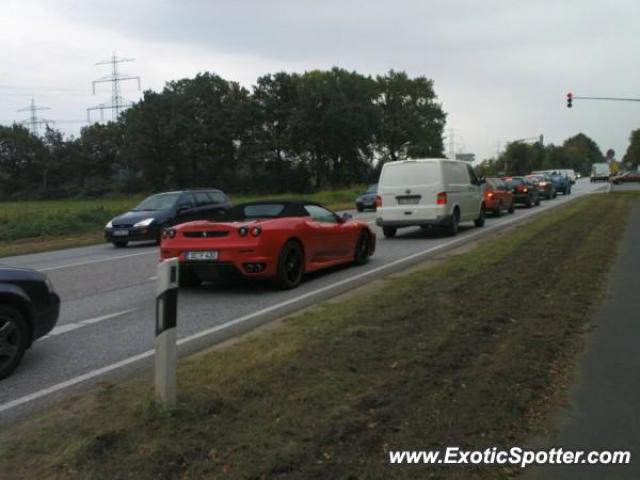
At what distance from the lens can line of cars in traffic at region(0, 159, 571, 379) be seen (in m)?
5.66

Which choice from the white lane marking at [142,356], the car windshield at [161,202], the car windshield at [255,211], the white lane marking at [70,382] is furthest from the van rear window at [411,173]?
the white lane marking at [70,382]

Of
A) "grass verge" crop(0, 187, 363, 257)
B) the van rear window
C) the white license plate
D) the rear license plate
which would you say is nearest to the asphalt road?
the white license plate

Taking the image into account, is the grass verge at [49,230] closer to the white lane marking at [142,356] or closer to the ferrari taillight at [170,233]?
the ferrari taillight at [170,233]

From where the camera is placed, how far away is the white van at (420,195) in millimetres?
16562

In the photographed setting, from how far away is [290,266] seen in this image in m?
9.44

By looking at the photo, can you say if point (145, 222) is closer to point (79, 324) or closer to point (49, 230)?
point (49, 230)

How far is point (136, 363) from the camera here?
5.66 metres

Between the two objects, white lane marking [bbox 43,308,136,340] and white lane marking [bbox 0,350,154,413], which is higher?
white lane marking [bbox 0,350,154,413]

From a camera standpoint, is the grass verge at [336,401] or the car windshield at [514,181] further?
the car windshield at [514,181]

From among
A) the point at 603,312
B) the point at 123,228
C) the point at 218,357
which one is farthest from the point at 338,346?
the point at 123,228

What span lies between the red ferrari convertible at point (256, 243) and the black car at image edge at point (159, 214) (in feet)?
22.2

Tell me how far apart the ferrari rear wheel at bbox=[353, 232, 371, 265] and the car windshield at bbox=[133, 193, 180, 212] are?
8565 mm

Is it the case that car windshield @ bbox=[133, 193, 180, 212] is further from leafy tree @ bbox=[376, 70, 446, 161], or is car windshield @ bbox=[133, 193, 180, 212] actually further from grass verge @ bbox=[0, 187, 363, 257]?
leafy tree @ bbox=[376, 70, 446, 161]

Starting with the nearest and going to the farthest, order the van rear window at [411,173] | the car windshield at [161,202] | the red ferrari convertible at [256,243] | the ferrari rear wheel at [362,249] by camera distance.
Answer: the red ferrari convertible at [256,243] < the ferrari rear wheel at [362,249] < the van rear window at [411,173] < the car windshield at [161,202]
